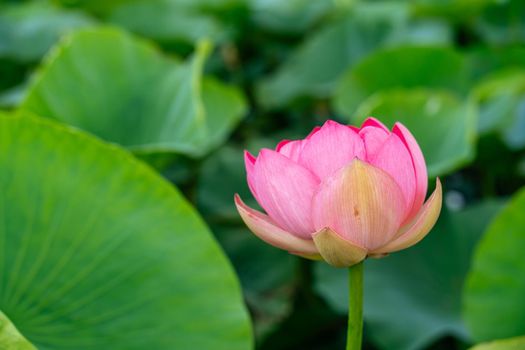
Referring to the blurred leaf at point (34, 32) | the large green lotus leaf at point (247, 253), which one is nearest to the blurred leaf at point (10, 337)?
the large green lotus leaf at point (247, 253)

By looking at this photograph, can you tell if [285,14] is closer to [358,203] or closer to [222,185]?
[222,185]

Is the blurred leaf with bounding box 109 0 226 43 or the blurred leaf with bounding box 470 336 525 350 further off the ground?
the blurred leaf with bounding box 470 336 525 350

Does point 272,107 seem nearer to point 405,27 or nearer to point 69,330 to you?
point 405,27

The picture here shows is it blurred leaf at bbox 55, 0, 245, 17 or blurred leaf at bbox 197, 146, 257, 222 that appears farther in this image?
blurred leaf at bbox 55, 0, 245, 17

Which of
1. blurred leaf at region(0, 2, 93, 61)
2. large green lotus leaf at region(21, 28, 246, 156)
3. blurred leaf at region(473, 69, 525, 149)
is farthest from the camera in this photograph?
blurred leaf at region(0, 2, 93, 61)

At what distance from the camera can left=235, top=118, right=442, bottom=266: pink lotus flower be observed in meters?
0.44

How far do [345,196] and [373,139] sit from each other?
0.04 metres

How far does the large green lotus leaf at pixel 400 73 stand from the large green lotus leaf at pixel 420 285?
0.22 m

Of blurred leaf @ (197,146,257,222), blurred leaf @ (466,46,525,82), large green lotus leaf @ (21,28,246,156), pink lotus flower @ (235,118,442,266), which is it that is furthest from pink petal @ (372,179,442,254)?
blurred leaf @ (466,46,525,82)

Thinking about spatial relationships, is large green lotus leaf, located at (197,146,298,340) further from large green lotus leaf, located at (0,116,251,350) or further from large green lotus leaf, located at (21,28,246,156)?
large green lotus leaf, located at (0,116,251,350)

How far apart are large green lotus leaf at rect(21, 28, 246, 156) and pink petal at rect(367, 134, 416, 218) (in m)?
0.48

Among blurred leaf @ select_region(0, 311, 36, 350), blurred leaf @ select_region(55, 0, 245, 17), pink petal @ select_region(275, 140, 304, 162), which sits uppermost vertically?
pink petal @ select_region(275, 140, 304, 162)

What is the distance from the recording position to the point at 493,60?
139 centimetres

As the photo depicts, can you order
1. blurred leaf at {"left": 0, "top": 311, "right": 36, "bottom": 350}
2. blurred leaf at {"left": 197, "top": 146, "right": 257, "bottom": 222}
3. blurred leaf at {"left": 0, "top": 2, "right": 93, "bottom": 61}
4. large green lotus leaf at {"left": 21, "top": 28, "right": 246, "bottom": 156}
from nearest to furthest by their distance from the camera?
blurred leaf at {"left": 0, "top": 311, "right": 36, "bottom": 350} → large green lotus leaf at {"left": 21, "top": 28, "right": 246, "bottom": 156} → blurred leaf at {"left": 197, "top": 146, "right": 257, "bottom": 222} → blurred leaf at {"left": 0, "top": 2, "right": 93, "bottom": 61}
